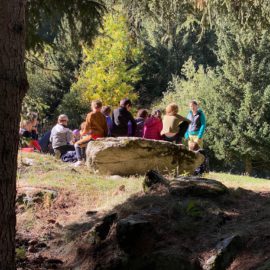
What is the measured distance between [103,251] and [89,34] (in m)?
3.54

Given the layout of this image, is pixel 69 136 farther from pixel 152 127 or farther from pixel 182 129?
pixel 182 129

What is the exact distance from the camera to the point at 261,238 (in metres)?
4.34

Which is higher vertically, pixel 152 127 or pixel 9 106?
pixel 9 106

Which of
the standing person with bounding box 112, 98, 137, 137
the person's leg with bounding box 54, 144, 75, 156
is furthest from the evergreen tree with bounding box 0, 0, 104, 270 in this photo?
the person's leg with bounding box 54, 144, 75, 156

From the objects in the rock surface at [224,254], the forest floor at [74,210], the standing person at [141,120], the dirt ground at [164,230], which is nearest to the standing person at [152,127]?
the standing person at [141,120]

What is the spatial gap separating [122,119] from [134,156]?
4.18 ft

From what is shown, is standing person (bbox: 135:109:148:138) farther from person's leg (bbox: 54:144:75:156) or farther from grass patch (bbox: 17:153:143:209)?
grass patch (bbox: 17:153:143:209)

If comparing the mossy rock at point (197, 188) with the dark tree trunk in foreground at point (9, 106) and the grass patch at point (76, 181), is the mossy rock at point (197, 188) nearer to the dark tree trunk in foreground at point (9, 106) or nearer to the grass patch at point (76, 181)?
the grass patch at point (76, 181)

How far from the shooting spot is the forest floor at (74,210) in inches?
193

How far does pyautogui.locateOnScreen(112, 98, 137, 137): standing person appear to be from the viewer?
942cm

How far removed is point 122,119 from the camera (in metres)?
9.49

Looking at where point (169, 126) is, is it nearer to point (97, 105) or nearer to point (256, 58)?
point (97, 105)

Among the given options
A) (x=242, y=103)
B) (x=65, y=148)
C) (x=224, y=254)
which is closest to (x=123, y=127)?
(x=65, y=148)

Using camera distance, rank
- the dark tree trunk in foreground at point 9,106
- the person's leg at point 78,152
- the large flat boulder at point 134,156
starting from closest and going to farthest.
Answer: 1. the dark tree trunk in foreground at point 9,106
2. the large flat boulder at point 134,156
3. the person's leg at point 78,152
